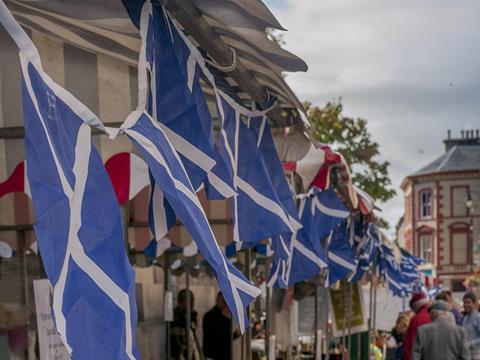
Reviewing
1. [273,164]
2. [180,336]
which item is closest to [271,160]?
[273,164]

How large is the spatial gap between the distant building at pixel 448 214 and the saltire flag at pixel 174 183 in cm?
7310

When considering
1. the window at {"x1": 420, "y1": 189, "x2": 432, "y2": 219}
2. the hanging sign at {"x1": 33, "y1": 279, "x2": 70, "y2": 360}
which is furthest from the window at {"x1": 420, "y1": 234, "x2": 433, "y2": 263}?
the hanging sign at {"x1": 33, "y1": 279, "x2": 70, "y2": 360}

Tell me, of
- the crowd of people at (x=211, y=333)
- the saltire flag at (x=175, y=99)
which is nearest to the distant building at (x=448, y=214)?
the crowd of people at (x=211, y=333)

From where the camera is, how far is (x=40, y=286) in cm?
369

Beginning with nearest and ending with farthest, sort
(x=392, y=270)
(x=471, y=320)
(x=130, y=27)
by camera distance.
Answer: (x=130, y=27) → (x=471, y=320) → (x=392, y=270)

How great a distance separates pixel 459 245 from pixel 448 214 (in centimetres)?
264

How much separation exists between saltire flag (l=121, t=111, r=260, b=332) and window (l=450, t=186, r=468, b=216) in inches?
3025

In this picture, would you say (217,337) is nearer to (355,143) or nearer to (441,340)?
(441,340)

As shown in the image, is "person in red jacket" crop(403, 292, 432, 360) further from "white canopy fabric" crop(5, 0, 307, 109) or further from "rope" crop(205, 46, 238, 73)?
"rope" crop(205, 46, 238, 73)

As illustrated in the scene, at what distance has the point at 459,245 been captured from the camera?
78.0 meters

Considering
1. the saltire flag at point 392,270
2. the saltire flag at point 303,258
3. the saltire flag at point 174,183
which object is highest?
the saltire flag at point 174,183

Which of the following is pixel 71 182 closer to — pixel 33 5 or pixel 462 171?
pixel 33 5

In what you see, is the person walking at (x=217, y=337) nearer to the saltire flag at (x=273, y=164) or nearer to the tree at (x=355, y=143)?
the saltire flag at (x=273, y=164)

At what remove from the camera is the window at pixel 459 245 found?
255ft
